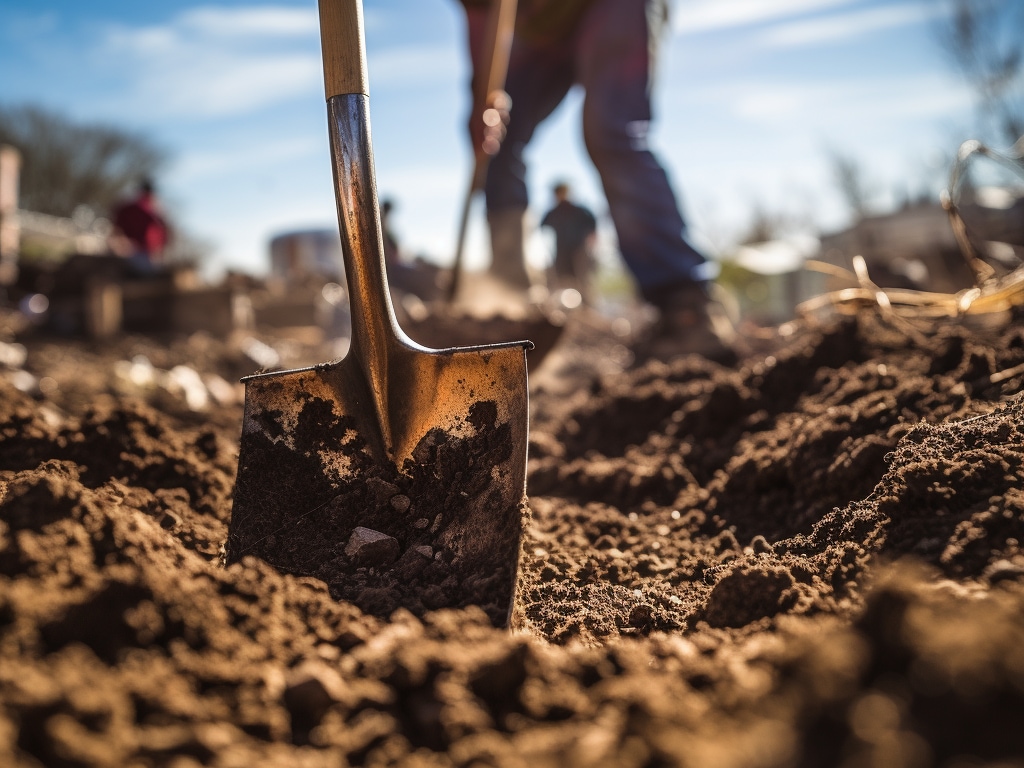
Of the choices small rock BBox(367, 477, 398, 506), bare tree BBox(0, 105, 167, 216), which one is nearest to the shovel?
small rock BBox(367, 477, 398, 506)

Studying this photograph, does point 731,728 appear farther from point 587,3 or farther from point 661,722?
point 587,3

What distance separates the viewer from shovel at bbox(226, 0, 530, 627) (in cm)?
147

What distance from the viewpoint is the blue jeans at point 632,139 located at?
3.54 metres

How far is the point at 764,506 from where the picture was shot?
1802 mm

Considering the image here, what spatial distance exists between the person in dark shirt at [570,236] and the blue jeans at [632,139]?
7.97 metres

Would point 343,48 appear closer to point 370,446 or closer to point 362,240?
point 362,240

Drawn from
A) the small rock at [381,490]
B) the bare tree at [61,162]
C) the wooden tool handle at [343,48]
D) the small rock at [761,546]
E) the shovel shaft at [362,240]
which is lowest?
the small rock at [761,546]

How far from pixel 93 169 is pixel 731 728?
1294 inches

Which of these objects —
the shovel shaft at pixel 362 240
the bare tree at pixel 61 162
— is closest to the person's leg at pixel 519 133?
the shovel shaft at pixel 362 240

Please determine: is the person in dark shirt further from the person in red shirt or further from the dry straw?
the dry straw

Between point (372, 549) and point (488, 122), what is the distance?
314 cm

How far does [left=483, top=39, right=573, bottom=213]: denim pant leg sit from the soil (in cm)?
251

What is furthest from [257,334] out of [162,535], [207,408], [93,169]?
[93,169]

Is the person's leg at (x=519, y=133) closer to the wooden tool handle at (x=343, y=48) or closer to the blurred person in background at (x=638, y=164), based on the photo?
the blurred person in background at (x=638, y=164)
